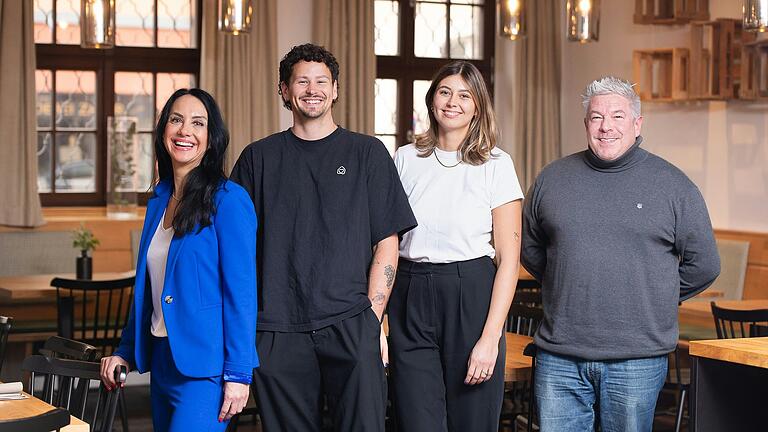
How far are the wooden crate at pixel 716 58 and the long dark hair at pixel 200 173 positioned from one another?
5.03 m

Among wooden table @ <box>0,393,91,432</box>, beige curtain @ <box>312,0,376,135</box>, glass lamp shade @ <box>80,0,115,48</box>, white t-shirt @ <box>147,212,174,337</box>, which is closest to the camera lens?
wooden table @ <box>0,393,91,432</box>

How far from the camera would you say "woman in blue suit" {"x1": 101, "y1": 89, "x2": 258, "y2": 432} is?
2.87 metres

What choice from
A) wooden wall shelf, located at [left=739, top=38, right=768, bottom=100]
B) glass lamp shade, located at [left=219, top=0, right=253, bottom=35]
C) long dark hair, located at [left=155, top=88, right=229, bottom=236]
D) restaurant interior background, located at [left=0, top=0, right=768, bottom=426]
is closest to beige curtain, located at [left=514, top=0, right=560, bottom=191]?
restaurant interior background, located at [left=0, top=0, right=768, bottom=426]

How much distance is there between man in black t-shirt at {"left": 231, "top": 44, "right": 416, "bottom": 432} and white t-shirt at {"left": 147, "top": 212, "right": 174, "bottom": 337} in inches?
12.3

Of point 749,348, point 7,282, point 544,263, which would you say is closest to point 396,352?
point 544,263

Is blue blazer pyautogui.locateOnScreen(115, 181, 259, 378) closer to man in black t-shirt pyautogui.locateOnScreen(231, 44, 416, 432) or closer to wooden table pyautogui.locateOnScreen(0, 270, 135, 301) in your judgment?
man in black t-shirt pyautogui.locateOnScreen(231, 44, 416, 432)

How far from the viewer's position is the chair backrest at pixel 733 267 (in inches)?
285

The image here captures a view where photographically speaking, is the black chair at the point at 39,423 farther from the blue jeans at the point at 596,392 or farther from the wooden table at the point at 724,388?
the wooden table at the point at 724,388

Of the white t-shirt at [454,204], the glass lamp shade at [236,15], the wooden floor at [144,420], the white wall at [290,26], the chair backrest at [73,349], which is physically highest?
the white wall at [290,26]

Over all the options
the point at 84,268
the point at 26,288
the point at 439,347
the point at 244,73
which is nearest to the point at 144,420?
the point at 84,268

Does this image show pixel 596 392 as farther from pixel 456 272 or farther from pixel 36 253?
pixel 36 253

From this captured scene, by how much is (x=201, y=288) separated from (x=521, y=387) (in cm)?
237

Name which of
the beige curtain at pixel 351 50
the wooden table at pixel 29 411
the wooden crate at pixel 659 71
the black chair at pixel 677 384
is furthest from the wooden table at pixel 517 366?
the beige curtain at pixel 351 50

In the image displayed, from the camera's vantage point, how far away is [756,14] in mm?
4539
